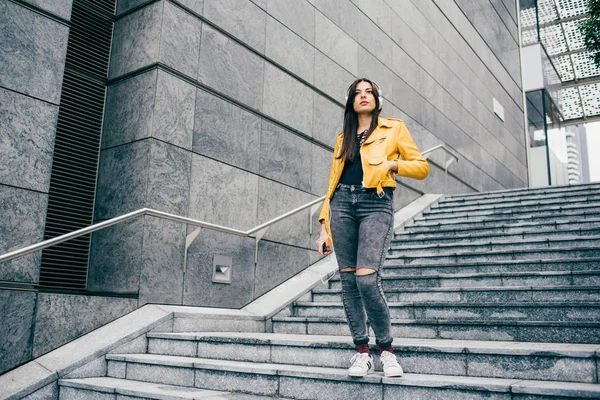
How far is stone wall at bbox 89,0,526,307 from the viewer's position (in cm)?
610

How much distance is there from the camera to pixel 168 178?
6.17m

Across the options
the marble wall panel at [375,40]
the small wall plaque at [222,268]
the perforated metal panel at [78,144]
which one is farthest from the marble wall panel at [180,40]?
the marble wall panel at [375,40]

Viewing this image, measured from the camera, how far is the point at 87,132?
21.5ft

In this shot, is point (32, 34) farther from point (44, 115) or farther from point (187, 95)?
point (187, 95)

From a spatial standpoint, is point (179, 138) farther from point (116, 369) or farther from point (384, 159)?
point (384, 159)

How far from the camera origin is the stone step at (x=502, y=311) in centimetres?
459

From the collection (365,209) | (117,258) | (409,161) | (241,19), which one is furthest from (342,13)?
(365,209)

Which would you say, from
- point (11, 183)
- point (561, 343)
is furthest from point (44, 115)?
point (561, 343)

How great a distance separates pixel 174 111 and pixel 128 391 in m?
3.29

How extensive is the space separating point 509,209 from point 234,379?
6.24 meters

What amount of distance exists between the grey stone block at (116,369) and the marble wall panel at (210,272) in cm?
128

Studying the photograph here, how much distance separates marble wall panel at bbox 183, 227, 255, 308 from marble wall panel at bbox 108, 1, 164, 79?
6.78 feet

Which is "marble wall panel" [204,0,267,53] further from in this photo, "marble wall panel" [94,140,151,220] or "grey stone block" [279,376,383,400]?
"grey stone block" [279,376,383,400]

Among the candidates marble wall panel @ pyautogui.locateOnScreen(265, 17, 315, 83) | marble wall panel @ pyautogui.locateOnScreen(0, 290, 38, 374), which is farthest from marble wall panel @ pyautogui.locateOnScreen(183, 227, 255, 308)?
marble wall panel @ pyautogui.locateOnScreen(265, 17, 315, 83)
